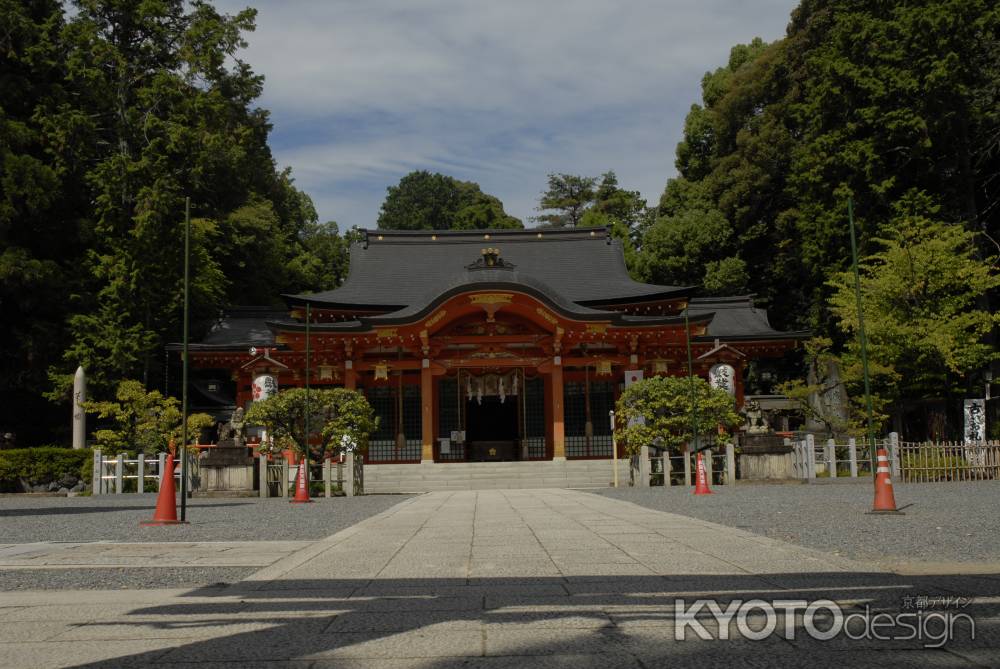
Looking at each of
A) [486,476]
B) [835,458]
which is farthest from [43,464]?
[835,458]

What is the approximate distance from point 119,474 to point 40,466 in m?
1.73

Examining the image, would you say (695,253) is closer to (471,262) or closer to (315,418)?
(471,262)

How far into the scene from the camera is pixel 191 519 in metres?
11.8

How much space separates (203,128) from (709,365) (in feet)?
59.9

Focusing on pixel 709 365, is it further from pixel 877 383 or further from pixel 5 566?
Answer: pixel 5 566

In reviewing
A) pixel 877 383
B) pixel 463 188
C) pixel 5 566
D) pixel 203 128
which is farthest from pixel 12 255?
pixel 463 188

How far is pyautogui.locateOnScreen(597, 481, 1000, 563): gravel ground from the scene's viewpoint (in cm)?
684

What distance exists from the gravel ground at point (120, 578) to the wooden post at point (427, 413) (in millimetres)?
16360

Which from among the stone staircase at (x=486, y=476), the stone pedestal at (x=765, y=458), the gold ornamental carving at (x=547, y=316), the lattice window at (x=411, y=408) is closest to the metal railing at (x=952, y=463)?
the stone pedestal at (x=765, y=458)

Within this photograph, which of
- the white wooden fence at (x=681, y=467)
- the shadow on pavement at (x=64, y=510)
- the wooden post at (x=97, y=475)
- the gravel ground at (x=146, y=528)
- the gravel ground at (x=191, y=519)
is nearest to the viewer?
the gravel ground at (x=146, y=528)

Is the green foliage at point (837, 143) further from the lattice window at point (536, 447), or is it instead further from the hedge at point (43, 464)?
the hedge at point (43, 464)

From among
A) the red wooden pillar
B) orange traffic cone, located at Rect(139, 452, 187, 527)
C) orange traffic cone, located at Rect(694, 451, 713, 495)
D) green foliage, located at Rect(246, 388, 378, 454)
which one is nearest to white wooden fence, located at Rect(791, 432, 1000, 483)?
orange traffic cone, located at Rect(694, 451, 713, 495)

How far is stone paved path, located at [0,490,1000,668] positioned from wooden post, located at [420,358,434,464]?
15.7 metres

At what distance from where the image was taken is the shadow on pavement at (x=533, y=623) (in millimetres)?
3268
